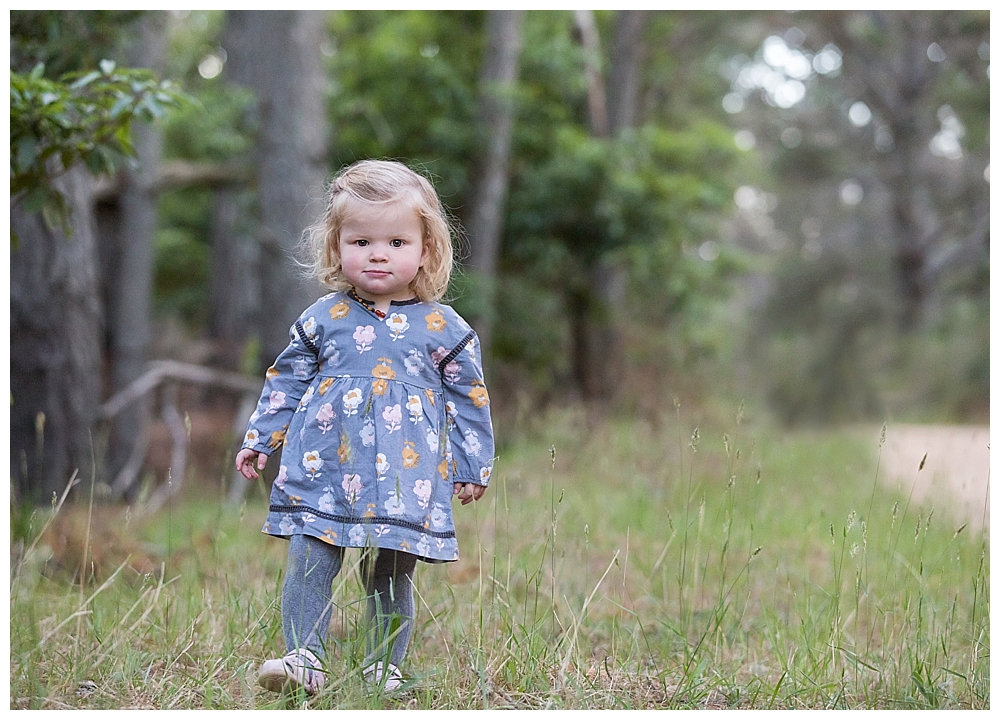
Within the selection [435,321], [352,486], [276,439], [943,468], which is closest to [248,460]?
[276,439]

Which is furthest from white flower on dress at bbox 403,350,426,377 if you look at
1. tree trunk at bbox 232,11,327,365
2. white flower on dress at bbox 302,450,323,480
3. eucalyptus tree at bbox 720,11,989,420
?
eucalyptus tree at bbox 720,11,989,420

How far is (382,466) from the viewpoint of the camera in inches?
98.1

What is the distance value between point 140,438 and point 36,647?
5.75 metres

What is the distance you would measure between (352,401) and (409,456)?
0.21 metres

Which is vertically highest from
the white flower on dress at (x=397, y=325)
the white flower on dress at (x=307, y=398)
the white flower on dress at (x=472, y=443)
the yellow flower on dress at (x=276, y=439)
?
the white flower on dress at (x=397, y=325)

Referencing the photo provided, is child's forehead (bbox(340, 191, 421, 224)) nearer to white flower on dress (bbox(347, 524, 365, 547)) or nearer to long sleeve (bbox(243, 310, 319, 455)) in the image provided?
long sleeve (bbox(243, 310, 319, 455))

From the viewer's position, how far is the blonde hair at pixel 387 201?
261cm

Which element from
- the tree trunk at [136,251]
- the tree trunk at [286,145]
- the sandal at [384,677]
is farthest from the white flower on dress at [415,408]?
the tree trunk at [136,251]

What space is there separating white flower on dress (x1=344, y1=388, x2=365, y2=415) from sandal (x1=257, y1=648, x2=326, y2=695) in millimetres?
625

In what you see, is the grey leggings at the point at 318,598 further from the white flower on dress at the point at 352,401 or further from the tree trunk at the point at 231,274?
the tree trunk at the point at 231,274

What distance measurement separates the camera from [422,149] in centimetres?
1038

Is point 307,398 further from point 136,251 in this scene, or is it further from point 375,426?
point 136,251

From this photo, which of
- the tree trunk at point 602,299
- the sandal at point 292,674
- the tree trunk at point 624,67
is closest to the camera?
the sandal at point 292,674

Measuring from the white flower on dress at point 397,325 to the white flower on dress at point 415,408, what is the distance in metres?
0.17
